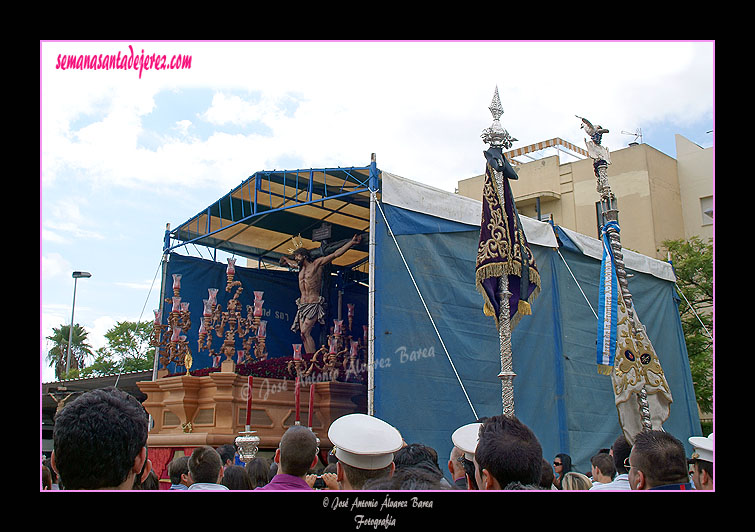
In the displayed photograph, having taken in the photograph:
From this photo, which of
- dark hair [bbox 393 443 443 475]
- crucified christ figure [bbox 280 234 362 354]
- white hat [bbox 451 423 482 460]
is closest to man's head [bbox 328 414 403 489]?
dark hair [bbox 393 443 443 475]

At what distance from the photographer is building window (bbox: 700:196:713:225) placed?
19.2 m

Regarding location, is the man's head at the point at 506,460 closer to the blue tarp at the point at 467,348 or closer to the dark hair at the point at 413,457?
the dark hair at the point at 413,457

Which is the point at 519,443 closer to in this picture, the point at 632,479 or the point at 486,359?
the point at 632,479

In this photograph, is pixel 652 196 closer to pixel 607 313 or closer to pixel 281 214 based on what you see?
pixel 281 214

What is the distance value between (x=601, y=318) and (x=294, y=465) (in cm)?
460

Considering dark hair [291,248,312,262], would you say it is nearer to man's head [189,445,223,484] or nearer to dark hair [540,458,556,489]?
man's head [189,445,223,484]

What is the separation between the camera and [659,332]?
1388cm

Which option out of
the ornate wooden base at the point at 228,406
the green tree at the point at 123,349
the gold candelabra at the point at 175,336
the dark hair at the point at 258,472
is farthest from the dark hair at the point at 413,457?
the green tree at the point at 123,349

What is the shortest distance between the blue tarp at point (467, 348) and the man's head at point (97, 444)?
22.2 ft

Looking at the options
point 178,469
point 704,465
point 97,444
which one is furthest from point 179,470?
point 704,465

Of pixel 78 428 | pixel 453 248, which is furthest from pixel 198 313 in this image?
pixel 78 428

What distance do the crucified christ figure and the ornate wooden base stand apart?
7.10 ft

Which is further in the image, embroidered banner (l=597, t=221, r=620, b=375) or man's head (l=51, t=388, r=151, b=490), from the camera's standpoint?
embroidered banner (l=597, t=221, r=620, b=375)

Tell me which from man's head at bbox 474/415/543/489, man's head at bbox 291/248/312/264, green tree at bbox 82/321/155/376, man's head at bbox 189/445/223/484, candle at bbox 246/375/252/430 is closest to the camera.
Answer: man's head at bbox 474/415/543/489
